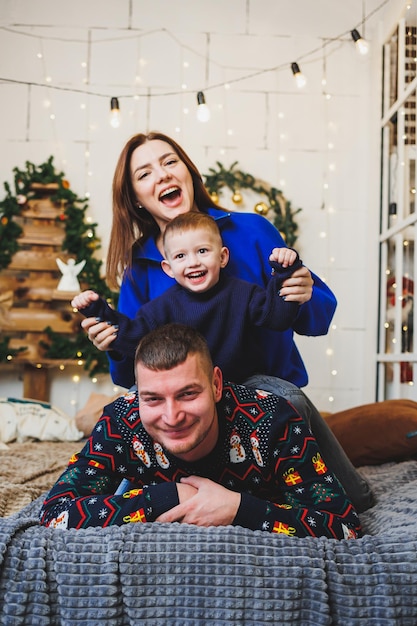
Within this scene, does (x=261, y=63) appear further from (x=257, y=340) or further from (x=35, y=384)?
(x=257, y=340)

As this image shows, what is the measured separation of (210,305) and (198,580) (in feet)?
2.51

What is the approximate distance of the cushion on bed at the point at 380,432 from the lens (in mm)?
2443

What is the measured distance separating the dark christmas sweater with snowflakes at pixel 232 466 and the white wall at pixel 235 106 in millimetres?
2545

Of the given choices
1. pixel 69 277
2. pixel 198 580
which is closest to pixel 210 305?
pixel 198 580

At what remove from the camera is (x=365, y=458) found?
8.34 feet

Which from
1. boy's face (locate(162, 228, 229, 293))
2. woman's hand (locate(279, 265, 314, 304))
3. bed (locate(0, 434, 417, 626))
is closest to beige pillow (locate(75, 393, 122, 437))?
boy's face (locate(162, 228, 229, 293))

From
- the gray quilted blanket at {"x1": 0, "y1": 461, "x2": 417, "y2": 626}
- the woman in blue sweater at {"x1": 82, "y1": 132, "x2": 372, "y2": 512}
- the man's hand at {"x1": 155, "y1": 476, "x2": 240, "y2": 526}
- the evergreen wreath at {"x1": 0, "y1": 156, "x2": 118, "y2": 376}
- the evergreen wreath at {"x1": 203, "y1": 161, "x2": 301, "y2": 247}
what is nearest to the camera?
the gray quilted blanket at {"x1": 0, "y1": 461, "x2": 417, "y2": 626}

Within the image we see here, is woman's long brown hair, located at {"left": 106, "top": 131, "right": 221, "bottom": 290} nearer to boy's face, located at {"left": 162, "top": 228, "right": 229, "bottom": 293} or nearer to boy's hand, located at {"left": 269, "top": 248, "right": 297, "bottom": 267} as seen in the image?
boy's face, located at {"left": 162, "top": 228, "right": 229, "bottom": 293}

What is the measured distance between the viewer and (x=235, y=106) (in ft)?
13.1

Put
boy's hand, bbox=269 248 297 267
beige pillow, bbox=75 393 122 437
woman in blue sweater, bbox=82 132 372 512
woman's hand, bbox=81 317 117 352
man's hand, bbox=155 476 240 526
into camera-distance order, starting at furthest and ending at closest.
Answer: beige pillow, bbox=75 393 122 437, woman in blue sweater, bbox=82 132 372 512, woman's hand, bbox=81 317 117 352, boy's hand, bbox=269 248 297 267, man's hand, bbox=155 476 240 526

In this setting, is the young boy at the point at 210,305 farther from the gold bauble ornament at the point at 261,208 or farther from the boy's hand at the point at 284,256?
the gold bauble ornament at the point at 261,208

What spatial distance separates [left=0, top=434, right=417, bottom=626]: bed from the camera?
105 centimetres

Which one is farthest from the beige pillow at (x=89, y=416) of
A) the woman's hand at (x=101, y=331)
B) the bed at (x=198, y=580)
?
the bed at (x=198, y=580)

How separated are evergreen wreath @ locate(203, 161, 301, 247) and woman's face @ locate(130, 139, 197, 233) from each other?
182 cm
